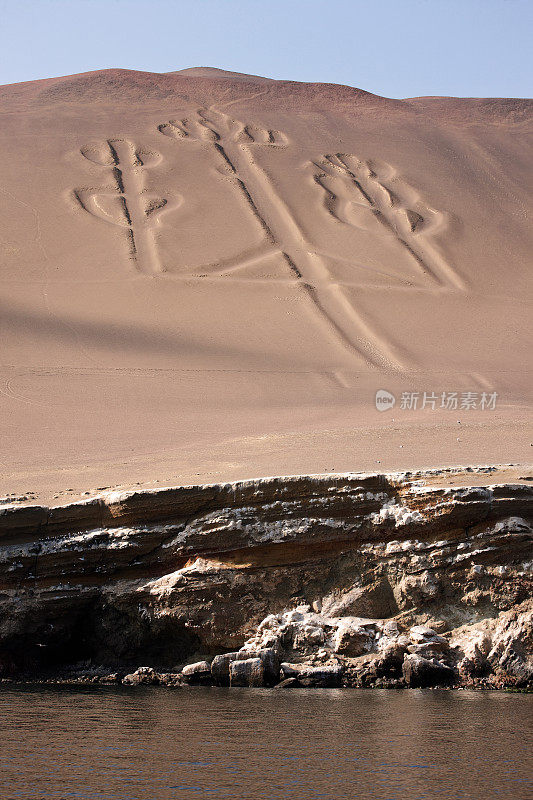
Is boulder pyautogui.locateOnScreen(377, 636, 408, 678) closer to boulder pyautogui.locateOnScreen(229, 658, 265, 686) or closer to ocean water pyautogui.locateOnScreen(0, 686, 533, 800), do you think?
ocean water pyautogui.locateOnScreen(0, 686, 533, 800)

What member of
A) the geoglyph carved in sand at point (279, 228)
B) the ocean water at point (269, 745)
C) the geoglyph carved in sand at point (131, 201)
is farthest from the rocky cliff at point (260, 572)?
the geoglyph carved in sand at point (131, 201)

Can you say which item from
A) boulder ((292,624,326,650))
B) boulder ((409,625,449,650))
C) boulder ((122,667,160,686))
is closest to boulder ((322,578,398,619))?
boulder ((292,624,326,650))

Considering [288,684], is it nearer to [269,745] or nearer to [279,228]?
[269,745]

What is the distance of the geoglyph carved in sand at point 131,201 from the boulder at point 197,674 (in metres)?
21.2

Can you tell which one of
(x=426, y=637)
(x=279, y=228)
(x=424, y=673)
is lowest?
(x=424, y=673)

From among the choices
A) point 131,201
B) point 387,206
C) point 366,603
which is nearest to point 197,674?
point 366,603

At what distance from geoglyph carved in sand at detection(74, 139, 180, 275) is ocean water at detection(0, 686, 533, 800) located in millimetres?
22936

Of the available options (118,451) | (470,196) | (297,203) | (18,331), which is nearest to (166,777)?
(118,451)

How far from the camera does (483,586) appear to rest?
460 inches

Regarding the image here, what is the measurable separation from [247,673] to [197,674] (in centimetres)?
74

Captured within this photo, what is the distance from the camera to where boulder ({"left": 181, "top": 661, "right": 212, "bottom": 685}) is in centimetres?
1158

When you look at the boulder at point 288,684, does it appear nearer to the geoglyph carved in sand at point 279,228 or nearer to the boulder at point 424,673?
the boulder at point 424,673

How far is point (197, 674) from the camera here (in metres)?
11.6

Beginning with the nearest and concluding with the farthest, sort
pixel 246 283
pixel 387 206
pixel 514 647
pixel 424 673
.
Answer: pixel 424 673
pixel 514 647
pixel 246 283
pixel 387 206
